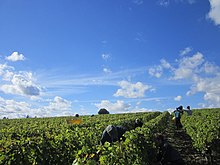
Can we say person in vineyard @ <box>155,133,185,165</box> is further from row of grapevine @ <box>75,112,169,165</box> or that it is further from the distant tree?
the distant tree

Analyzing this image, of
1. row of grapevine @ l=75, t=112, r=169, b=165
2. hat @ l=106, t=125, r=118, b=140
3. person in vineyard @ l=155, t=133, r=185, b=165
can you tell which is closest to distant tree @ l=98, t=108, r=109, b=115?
row of grapevine @ l=75, t=112, r=169, b=165

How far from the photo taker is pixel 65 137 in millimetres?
8602

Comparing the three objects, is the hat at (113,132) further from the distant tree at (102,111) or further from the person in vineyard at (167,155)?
the distant tree at (102,111)

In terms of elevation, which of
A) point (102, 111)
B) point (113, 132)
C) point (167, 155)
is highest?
point (102, 111)

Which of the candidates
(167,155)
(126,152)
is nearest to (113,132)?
(167,155)

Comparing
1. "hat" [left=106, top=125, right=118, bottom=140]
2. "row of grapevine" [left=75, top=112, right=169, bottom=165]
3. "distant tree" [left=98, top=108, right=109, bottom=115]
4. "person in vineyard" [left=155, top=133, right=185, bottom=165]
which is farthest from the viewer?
"distant tree" [left=98, top=108, right=109, bottom=115]

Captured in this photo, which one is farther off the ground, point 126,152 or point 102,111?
point 102,111

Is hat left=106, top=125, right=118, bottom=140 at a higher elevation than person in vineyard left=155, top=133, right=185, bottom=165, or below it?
higher

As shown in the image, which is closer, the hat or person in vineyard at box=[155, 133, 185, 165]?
person in vineyard at box=[155, 133, 185, 165]

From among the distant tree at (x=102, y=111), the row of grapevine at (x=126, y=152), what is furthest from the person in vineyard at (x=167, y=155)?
the distant tree at (x=102, y=111)

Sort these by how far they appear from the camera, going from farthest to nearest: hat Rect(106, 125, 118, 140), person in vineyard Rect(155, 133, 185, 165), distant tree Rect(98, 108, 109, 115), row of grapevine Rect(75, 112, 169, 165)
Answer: distant tree Rect(98, 108, 109, 115), hat Rect(106, 125, 118, 140), person in vineyard Rect(155, 133, 185, 165), row of grapevine Rect(75, 112, 169, 165)

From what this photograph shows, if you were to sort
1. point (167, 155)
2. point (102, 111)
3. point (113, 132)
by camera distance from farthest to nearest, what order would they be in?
point (102, 111)
point (113, 132)
point (167, 155)

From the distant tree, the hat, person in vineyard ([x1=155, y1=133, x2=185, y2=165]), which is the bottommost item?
person in vineyard ([x1=155, y1=133, x2=185, y2=165])

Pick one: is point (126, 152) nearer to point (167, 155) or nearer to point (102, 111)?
point (167, 155)
